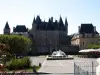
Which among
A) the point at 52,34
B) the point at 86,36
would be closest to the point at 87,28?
the point at 86,36

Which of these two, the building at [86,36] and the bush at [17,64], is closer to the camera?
the bush at [17,64]

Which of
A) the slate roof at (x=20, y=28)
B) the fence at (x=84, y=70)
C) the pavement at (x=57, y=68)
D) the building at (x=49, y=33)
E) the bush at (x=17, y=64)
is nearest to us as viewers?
the fence at (x=84, y=70)

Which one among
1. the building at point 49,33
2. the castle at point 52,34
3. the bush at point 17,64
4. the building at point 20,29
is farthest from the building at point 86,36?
the bush at point 17,64

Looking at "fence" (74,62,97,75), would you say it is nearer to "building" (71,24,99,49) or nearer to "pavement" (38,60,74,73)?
"pavement" (38,60,74,73)

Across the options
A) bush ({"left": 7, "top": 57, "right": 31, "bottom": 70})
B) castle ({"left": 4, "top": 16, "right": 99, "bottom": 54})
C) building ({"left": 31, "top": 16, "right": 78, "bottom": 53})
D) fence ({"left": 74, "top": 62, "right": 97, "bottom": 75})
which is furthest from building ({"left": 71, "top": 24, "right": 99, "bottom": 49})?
fence ({"left": 74, "top": 62, "right": 97, "bottom": 75})

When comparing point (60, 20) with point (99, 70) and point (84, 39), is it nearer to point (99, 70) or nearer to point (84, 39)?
point (84, 39)

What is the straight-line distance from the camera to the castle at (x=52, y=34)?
96250 millimetres

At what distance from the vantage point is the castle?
9625cm

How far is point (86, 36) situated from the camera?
316 ft

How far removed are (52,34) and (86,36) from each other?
13844mm

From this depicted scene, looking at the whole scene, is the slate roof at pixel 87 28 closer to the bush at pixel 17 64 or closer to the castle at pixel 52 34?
the castle at pixel 52 34

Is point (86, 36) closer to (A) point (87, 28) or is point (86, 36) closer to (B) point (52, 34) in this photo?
→ (A) point (87, 28)

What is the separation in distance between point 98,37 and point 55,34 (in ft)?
54.6

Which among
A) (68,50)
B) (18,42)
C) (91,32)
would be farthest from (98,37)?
(18,42)
